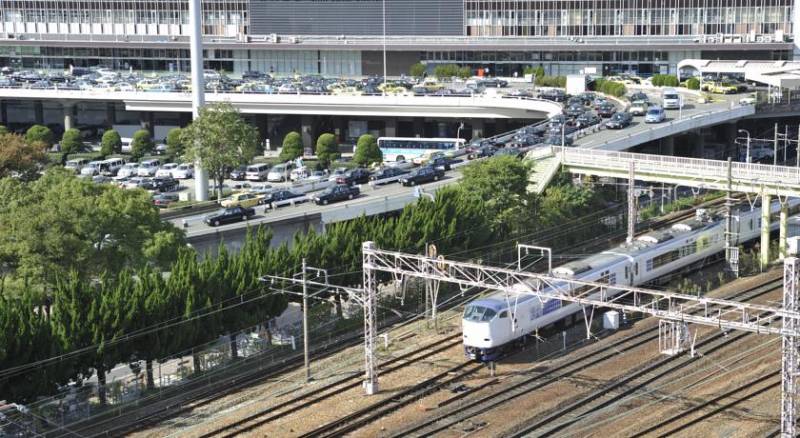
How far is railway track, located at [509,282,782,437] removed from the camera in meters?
33.9

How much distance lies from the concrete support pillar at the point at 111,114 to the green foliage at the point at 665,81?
149ft

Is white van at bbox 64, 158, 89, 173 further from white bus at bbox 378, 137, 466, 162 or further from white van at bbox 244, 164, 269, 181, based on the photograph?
white bus at bbox 378, 137, 466, 162

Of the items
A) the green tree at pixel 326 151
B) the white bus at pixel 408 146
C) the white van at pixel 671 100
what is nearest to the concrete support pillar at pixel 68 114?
the green tree at pixel 326 151

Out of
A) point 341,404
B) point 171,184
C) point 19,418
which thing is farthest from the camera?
point 171,184

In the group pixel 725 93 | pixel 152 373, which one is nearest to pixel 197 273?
pixel 152 373

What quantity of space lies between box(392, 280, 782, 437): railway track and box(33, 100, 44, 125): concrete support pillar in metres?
77.2

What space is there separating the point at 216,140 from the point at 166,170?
13375 millimetres

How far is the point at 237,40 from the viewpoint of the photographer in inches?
4754

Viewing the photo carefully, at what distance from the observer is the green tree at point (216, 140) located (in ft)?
219

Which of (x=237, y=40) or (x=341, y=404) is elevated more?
(x=237, y=40)

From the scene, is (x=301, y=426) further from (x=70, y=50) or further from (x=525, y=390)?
(x=70, y=50)

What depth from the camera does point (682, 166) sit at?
189 feet

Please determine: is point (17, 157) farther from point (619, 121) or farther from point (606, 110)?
point (606, 110)

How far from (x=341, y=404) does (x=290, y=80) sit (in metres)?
73.2
